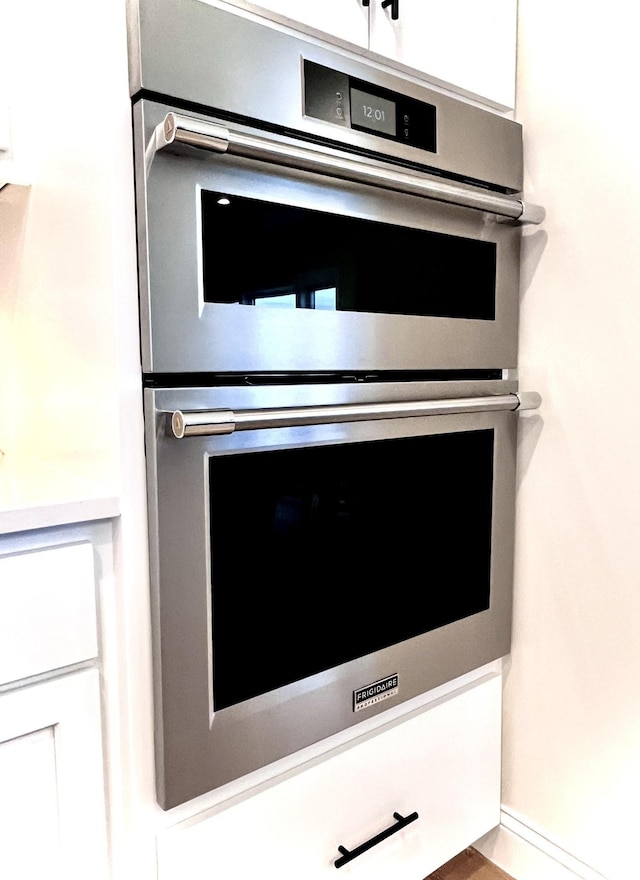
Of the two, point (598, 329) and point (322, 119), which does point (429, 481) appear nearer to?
point (598, 329)

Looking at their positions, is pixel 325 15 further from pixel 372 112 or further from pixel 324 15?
pixel 372 112

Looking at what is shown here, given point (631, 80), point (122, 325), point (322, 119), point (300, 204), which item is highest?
point (631, 80)

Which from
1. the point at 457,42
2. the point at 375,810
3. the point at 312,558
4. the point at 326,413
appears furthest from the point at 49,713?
the point at 457,42

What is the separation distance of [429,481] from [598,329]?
1.21 feet

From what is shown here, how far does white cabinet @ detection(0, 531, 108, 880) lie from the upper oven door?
25 cm

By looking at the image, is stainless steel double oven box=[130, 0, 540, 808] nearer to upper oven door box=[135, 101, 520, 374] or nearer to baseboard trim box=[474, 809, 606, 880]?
upper oven door box=[135, 101, 520, 374]

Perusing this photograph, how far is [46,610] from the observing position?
710 millimetres

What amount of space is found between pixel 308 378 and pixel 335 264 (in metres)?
0.16

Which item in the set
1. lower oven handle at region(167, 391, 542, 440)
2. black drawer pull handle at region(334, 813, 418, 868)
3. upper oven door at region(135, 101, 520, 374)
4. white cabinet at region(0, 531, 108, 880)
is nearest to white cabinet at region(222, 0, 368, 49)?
upper oven door at region(135, 101, 520, 374)

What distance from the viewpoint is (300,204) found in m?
0.84

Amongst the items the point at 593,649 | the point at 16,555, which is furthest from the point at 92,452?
the point at 593,649

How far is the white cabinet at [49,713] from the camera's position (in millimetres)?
695

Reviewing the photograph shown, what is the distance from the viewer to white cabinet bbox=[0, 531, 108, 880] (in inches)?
27.4

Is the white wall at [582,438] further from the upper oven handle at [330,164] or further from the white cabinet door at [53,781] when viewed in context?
the white cabinet door at [53,781]
